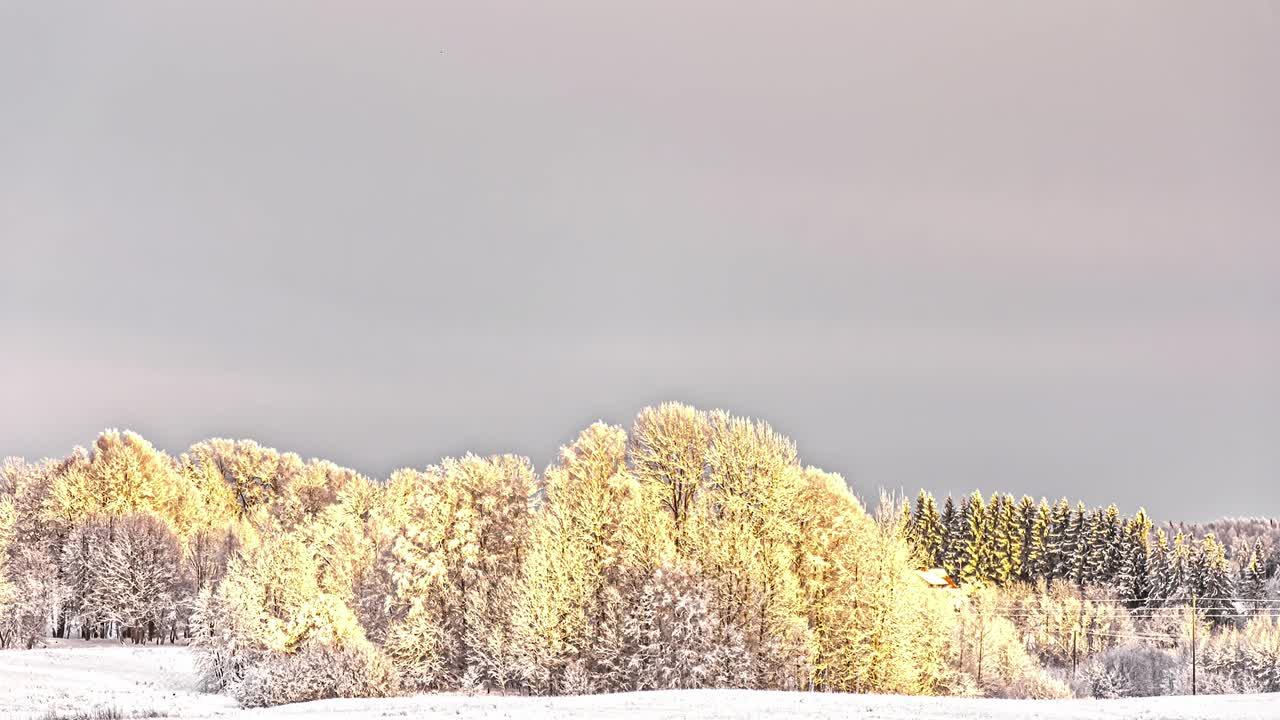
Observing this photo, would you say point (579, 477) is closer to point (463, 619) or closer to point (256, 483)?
point (463, 619)


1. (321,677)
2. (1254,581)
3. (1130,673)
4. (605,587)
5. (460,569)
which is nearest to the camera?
(321,677)

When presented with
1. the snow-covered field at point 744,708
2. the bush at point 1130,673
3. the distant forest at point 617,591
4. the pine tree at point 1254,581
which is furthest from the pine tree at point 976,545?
the snow-covered field at point 744,708

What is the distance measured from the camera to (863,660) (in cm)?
7238

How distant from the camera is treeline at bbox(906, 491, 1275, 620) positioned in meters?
172

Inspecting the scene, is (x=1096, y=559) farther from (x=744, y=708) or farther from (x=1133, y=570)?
(x=744, y=708)

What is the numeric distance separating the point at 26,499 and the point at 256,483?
106ft

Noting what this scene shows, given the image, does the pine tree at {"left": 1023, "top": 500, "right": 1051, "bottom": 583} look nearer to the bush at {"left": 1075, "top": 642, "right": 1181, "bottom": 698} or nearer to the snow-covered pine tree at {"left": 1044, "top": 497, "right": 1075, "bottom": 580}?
the snow-covered pine tree at {"left": 1044, "top": 497, "right": 1075, "bottom": 580}

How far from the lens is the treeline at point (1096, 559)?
172 metres

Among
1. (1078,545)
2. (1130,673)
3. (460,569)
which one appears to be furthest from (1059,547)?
(460,569)

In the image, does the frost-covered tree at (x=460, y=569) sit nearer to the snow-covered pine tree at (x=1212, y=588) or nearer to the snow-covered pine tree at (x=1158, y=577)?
the snow-covered pine tree at (x=1212, y=588)

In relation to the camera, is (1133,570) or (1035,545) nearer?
(1133,570)

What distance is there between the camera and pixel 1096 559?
18562 centimetres

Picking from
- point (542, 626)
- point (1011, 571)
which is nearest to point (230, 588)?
point (542, 626)

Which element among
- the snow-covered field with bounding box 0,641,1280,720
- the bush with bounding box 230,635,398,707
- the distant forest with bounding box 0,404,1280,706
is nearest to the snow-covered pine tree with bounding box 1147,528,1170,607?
the distant forest with bounding box 0,404,1280,706
